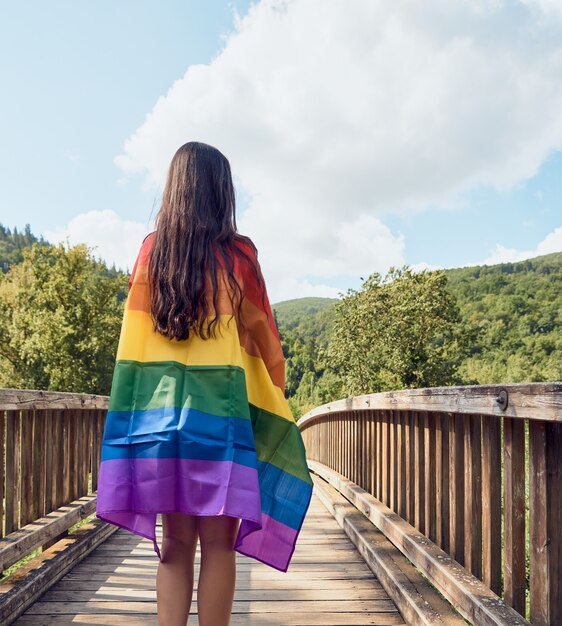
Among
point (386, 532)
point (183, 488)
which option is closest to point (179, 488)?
point (183, 488)

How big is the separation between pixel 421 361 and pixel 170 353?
84.4ft

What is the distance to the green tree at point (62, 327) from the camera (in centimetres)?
2797

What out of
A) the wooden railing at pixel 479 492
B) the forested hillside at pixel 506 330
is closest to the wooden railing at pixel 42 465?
the wooden railing at pixel 479 492

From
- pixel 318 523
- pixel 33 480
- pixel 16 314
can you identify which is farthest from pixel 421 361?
pixel 33 480

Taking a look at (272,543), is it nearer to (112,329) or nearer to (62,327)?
(62,327)

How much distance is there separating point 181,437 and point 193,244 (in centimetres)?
62

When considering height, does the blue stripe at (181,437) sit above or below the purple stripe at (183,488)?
above

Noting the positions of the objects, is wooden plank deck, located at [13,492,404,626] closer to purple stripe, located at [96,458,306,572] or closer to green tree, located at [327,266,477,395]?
purple stripe, located at [96,458,306,572]

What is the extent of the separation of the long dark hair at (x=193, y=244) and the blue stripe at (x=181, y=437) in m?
0.26

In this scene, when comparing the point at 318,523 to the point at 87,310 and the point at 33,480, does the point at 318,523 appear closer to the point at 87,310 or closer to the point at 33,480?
the point at 33,480

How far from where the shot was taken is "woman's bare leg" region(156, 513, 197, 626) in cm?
187

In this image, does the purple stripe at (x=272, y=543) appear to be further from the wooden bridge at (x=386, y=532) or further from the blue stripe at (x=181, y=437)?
the wooden bridge at (x=386, y=532)

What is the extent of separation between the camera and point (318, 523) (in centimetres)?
479

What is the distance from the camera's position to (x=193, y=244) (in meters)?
2.02
